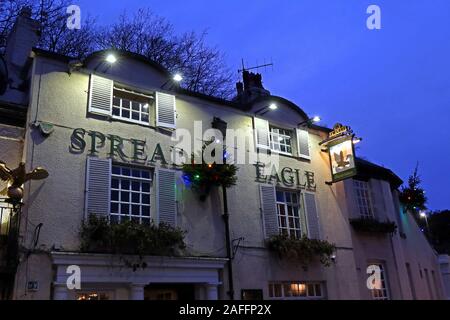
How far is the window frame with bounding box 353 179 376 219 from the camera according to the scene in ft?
50.8

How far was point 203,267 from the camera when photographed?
33.9 feet

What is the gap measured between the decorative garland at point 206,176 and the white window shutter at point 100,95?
235 centimetres

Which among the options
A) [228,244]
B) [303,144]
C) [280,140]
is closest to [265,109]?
[280,140]

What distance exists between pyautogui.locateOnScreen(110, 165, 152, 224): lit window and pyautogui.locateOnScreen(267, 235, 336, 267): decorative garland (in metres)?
3.55

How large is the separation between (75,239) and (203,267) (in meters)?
3.04

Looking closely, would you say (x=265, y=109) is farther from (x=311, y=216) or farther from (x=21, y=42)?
(x=21, y=42)

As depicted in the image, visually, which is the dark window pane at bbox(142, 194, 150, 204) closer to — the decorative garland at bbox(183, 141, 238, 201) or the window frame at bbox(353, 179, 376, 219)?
the decorative garland at bbox(183, 141, 238, 201)

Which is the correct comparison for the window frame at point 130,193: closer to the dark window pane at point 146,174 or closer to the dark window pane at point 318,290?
the dark window pane at point 146,174

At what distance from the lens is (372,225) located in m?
14.6

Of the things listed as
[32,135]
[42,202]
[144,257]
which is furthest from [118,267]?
[32,135]

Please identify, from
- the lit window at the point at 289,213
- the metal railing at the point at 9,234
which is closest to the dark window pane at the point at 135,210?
the metal railing at the point at 9,234

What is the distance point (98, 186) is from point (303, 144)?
6984mm
